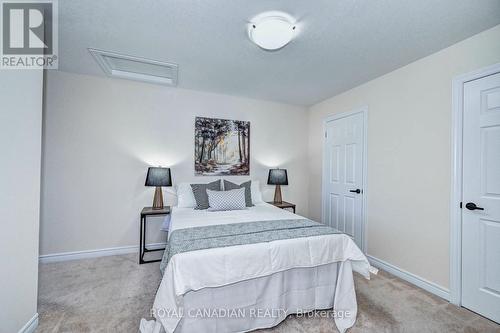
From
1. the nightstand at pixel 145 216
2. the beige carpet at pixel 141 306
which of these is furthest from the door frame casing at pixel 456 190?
the nightstand at pixel 145 216

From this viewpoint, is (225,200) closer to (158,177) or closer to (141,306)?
(158,177)

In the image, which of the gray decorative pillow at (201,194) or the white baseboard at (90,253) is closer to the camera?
the white baseboard at (90,253)

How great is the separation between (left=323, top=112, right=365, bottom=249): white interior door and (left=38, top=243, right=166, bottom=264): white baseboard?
2844mm

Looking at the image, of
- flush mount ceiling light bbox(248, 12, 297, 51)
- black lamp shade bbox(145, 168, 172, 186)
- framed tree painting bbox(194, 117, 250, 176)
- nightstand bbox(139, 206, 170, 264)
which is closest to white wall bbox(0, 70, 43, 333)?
nightstand bbox(139, 206, 170, 264)

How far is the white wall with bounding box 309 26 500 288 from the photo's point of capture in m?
2.12

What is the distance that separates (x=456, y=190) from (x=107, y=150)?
4123 mm

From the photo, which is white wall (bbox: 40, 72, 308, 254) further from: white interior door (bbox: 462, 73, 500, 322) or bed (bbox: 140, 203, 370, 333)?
white interior door (bbox: 462, 73, 500, 322)

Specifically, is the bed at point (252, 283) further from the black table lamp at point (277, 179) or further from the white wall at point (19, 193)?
the black table lamp at point (277, 179)

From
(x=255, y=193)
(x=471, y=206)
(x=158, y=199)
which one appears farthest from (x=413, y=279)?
(x=158, y=199)

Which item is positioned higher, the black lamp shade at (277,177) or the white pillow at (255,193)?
the black lamp shade at (277,177)

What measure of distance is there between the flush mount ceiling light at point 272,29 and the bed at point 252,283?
1687mm

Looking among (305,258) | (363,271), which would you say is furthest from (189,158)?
(363,271)

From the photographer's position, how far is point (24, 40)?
162 centimetres

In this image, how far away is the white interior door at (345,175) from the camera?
3.11 metres
